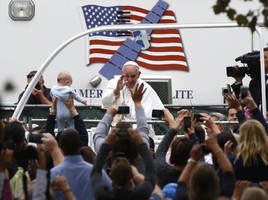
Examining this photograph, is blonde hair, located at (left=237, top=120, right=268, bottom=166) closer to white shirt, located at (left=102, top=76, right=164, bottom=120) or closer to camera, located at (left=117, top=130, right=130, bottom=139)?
camera, located at (left=117, top=130, right=130, bottom=139)

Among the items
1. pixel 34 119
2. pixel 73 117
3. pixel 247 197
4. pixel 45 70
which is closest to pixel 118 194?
pixel 247 197

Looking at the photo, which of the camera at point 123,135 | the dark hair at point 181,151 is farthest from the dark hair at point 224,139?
the camera at point 123,135

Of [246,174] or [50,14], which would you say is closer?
[246,174]

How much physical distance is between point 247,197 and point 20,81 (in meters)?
8.44

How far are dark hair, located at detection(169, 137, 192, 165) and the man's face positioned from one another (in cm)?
324

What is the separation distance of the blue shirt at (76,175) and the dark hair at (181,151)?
0.96m

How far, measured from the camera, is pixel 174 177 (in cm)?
1194

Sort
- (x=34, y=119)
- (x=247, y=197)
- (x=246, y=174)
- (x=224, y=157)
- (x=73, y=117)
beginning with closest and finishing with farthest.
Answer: (x=247, y=197) < (x=224, y=157) < (x=246, y=174) < (x=73, y=117) < (x=34, y=119)

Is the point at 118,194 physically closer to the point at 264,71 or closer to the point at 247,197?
the point at 247,197

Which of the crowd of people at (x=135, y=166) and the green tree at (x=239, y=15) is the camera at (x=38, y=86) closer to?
the crowd of people at (x=135, y=166)

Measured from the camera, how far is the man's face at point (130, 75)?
1520 cm

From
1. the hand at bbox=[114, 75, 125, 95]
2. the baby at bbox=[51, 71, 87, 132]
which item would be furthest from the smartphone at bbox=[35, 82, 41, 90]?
the hand at bbox=[114, 75, 125, 95]

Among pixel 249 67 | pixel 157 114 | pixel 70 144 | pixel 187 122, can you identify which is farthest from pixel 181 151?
pixel 249 67

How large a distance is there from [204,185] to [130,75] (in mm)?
5197
